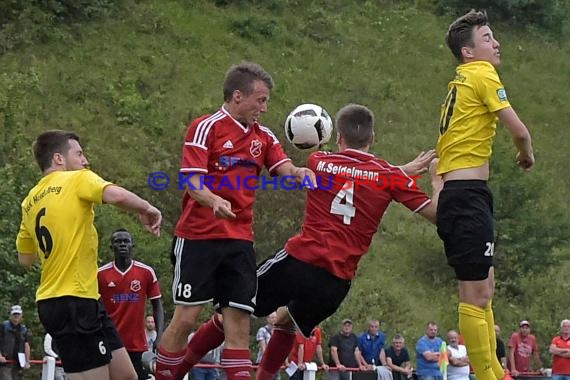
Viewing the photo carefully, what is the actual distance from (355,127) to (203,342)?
2086 mm

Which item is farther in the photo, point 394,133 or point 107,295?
point 394,133

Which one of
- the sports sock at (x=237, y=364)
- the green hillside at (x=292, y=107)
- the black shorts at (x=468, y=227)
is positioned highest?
the green hillside at (x=292, y=107)

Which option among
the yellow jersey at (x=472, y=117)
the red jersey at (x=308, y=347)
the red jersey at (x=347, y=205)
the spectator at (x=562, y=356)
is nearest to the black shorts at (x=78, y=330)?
the red jersey at (x=347, y=205)

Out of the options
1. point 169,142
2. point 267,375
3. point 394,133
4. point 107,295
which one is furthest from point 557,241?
point 267,375

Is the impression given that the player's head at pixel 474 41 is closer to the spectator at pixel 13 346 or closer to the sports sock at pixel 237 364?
the sports sock at pixel 237 364

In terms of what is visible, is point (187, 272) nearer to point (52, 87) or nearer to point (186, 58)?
point (52, 87)

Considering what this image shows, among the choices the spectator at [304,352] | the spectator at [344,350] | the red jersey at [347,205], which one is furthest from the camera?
the spectator at [344,350]

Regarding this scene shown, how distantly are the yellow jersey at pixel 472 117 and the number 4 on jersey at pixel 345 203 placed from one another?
2.48ft

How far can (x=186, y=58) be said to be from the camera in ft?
113

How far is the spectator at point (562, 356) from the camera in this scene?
20.3 meters

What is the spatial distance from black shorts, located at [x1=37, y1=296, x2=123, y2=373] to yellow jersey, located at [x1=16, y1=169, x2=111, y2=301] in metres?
0.07

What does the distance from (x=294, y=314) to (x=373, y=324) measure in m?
12.1

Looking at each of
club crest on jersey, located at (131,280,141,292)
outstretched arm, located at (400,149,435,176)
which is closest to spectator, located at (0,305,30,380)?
club crest on jersey, located at (131,280,141,292)

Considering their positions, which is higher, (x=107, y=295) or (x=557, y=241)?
(x=557, y=241)
